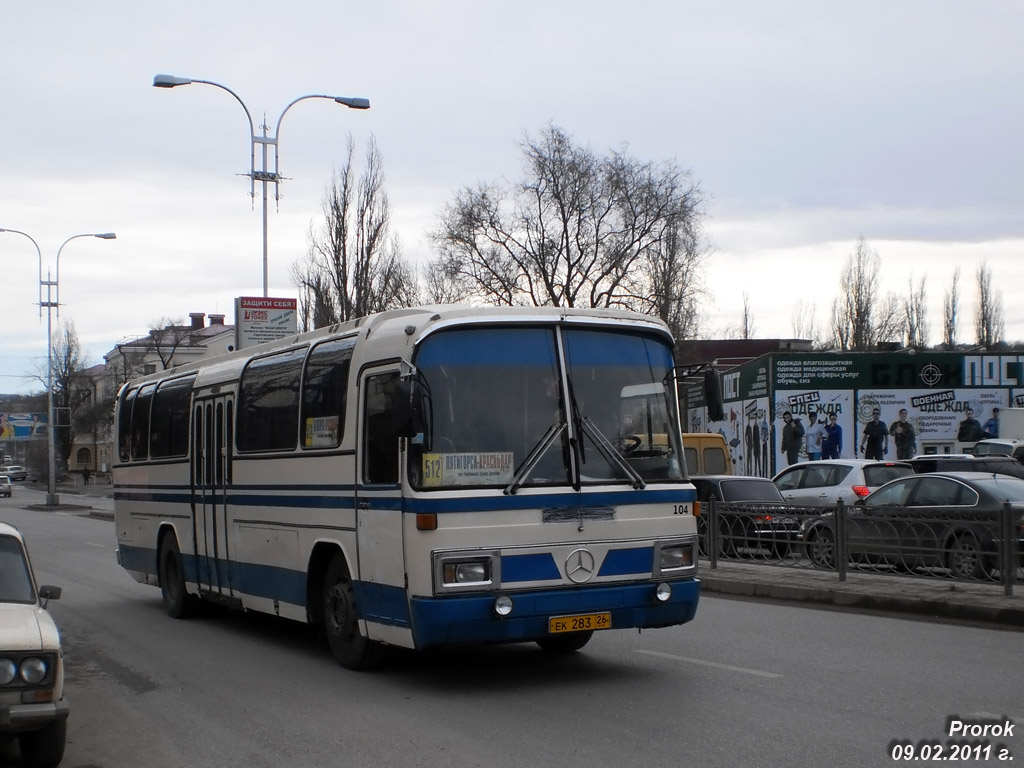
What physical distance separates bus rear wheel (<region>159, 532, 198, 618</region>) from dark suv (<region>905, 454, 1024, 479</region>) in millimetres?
13938

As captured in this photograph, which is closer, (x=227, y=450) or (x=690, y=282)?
(x=227, y=450)

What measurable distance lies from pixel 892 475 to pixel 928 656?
11.4 metres

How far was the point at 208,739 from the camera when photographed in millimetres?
7684

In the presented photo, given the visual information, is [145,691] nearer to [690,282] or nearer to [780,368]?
[780,368]

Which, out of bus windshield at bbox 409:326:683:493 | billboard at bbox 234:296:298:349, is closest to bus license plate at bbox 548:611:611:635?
bus windshield at bbox 409:326:683:493

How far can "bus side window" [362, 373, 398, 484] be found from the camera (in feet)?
29.6

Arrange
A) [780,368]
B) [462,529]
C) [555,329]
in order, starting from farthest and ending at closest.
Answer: [780,368] < [555,329] < [462,529]

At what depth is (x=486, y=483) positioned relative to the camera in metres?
8.67

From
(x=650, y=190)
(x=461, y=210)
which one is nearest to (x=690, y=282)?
(x=650, y=190)

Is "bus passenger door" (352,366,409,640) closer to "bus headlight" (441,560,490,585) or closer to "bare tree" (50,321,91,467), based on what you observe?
"bus headlight" (441,560,490,585)

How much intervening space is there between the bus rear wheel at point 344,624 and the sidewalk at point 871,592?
6611 millimetres

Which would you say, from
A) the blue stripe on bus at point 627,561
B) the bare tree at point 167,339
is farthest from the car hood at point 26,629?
the bare tree at point 167,339

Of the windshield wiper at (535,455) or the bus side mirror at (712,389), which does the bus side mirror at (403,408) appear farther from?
the bus side mirror at (712,389)

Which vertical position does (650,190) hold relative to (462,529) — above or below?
above
